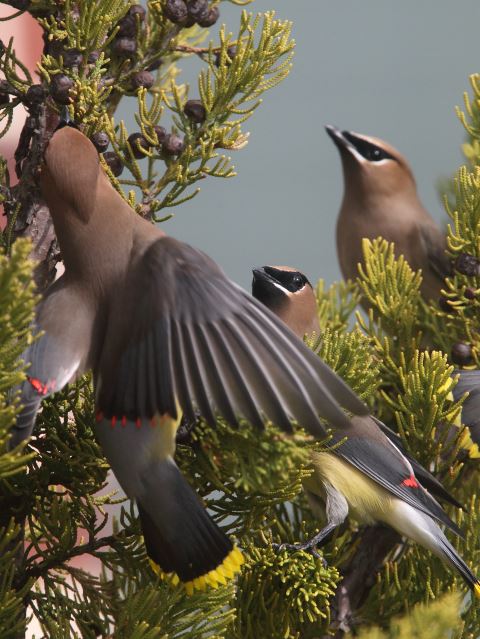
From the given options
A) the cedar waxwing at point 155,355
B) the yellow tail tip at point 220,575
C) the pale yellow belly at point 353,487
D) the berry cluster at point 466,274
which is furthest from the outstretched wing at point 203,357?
the berry cluster at point 466,274

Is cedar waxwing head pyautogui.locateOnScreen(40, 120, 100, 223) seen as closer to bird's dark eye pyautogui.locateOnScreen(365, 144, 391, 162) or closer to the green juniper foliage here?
the green juniper foliage

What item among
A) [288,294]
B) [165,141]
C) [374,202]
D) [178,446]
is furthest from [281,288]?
[374,202]

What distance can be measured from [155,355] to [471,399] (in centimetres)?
61

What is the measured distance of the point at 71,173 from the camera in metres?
1.04

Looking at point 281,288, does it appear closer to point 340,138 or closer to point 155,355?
point 155,355

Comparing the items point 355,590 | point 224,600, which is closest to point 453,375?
point 355,590

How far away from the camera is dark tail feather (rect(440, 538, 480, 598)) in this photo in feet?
4.33

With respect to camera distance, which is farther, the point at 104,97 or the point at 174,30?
the point at 174,30

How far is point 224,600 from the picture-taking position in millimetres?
1054

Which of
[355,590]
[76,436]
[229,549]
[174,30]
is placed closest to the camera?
[229,549]

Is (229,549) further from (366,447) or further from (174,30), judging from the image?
(174,30)

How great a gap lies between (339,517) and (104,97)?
61 centimetres

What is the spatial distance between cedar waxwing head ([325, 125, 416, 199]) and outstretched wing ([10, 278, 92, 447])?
4.83 feet

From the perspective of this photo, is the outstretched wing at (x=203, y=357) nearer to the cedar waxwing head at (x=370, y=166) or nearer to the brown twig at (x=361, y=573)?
the brown twig at (x=361, y=573)
